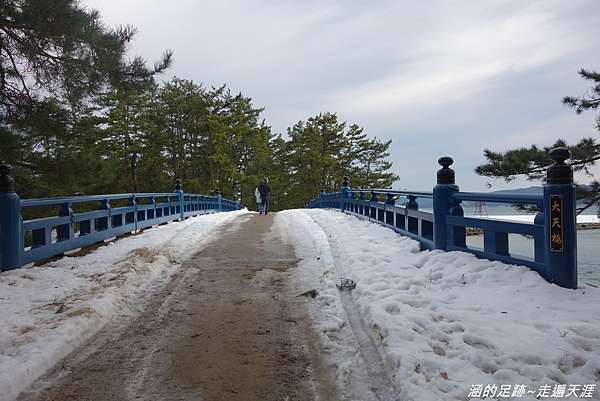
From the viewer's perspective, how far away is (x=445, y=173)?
630cm

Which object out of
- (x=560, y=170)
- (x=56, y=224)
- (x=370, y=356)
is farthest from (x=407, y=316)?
(x=56, y=224)

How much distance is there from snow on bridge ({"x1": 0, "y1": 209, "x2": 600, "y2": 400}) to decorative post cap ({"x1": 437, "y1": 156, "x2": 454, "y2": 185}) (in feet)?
Result: 3.74

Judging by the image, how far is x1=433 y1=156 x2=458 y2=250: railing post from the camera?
20.1 feet

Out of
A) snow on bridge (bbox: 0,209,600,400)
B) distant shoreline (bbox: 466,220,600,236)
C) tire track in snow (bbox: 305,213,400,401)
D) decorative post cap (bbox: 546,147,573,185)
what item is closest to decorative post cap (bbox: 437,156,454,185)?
distant shoreline (bbox: 466,220,600,236)

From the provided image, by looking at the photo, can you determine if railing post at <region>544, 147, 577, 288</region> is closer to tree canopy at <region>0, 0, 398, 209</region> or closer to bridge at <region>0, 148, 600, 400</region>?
bridge at <region>0, 148, 600, 400</region>

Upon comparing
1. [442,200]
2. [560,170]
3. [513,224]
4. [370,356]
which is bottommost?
[370,356]

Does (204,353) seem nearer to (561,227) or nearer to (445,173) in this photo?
(561,227)

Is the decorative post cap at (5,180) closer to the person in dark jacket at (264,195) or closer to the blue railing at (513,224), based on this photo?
the blue railing at (513,224)

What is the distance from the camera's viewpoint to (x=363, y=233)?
31.4ft

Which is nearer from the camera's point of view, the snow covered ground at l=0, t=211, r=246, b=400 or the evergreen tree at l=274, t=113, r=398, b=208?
the snow covered ground at l=0, t=211, r=246, b=400

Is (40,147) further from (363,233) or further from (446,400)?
(446,400)

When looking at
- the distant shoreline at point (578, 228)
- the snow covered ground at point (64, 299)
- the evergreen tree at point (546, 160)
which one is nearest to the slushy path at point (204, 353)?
the snow covered ground at point (64, 299)

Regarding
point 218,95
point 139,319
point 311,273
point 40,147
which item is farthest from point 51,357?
point 218,95

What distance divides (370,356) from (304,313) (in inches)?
46.8
